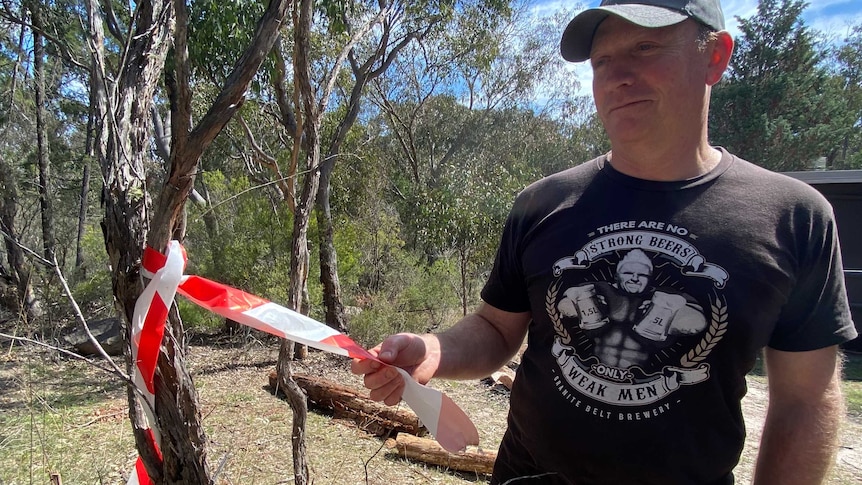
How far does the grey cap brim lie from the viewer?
1220mm

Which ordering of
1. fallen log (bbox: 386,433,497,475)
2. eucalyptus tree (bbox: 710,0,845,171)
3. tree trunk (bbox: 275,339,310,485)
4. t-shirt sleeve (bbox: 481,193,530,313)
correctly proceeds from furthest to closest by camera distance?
eucalyptus tree (bbox: 710,0,845,171)
fallen log (bbox: 386,433,497,475)
tree trunk (bbox: 275,339,310,485)
t-shirt sleeve (bbox: 481,193,530,313)

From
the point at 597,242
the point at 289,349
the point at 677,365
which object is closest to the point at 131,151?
the point at 597,242

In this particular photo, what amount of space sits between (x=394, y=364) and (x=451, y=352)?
0.70ft

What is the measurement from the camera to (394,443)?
460cm

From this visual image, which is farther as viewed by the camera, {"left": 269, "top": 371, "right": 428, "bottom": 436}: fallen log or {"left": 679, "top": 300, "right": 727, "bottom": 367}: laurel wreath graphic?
{"left": 269, "top": 371, "right": 428, "bottom": 436}: fallen log

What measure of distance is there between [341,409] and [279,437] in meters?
0.73

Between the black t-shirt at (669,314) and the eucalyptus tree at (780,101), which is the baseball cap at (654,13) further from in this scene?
the eucalyptus tree at (780,101)

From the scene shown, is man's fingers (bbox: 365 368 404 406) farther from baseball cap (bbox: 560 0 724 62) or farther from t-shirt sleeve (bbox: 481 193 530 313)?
baseball cap (bbox: 560 0 724 62)

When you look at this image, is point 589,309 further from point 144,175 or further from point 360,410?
point 360,410

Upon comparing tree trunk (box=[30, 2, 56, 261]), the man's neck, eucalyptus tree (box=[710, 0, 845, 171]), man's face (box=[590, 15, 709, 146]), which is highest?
eucalyptus tree (box=[710, 0, 845, 171])

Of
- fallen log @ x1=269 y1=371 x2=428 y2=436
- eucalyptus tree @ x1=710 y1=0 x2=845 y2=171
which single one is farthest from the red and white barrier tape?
eucalyptus tree @ x1=710 y1=0 x2=845 y2=171

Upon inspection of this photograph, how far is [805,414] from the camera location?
118cm

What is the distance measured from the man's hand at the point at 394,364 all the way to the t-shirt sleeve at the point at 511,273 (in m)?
0.28

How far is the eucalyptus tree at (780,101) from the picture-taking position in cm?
1839
